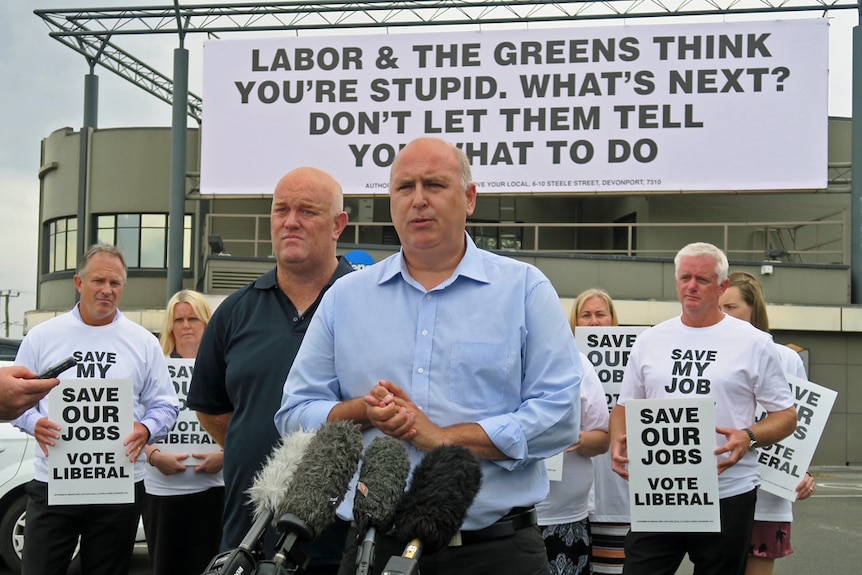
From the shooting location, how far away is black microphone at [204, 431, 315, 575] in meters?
2.21

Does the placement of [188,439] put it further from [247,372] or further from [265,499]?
[265,499]

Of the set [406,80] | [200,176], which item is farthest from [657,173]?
[200,176]

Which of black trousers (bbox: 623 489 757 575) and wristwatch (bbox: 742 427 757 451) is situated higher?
wristwatch (bbox: 742 427 757 451)

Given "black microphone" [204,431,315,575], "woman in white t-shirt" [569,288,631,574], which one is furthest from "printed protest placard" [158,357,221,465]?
"black microphone" [204,431,315,575]

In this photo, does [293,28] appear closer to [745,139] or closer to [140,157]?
[140,157]

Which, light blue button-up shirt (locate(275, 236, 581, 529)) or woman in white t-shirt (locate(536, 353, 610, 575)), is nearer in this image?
light blue button-up shirt (locate(275, 236, 581, 529))

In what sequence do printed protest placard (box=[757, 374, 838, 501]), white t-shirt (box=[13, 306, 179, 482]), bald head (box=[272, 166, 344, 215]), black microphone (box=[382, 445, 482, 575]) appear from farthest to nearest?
printed protest placard (box=[757, 374, 838, 501]) → white t-shirt (box=[13, 306, 179, 482]) → bald head (box=[272, 166, 344, 215]) → black microphone (box=[382, 445, 482, 575])

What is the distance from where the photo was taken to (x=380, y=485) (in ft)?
7.87

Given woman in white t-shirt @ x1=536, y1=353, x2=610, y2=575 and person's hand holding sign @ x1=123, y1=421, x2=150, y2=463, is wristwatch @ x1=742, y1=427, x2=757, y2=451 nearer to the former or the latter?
woman in white t-shirt @ x1=536, y1=353, x2=610, y2=575

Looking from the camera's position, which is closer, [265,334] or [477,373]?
[477,373]

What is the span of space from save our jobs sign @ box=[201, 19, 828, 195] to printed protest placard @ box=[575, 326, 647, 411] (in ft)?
54.5

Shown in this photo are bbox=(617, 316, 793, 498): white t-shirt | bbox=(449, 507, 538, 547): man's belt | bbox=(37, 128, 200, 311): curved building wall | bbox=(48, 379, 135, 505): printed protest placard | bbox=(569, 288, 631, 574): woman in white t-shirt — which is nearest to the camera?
bbox=(449, 507, 538, 547): man's belt

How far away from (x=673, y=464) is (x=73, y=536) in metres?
3.10

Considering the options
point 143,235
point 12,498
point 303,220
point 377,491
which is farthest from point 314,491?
point 143,235
